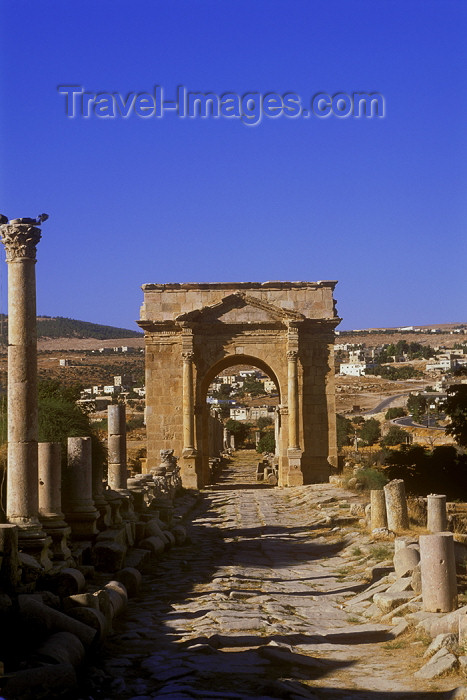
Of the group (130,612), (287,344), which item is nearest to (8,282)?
(130,612)

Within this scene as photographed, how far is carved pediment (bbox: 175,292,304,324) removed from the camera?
2794 centimetres

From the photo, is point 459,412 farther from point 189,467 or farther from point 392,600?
point 392,600

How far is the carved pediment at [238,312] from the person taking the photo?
1100 inches

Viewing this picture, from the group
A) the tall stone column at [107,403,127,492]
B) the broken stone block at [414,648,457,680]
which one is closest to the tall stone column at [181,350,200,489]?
the tall stone column at [107,403,127,492]

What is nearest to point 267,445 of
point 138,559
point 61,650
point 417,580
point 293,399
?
point 293,399

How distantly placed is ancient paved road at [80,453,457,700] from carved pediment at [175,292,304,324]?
13215 mm

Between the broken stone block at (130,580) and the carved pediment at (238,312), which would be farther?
the carved pediment at (238,312)

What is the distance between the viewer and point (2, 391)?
12.2 meters

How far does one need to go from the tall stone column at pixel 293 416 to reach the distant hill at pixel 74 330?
272 feet

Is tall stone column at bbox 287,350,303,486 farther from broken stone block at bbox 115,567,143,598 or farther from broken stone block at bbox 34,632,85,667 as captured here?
broken stone block at bbox 34,632,85,667

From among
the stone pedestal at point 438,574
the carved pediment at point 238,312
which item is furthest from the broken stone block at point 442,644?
the carved pediment at point 238,312

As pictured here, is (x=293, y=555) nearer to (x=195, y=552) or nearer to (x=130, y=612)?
(x=195, y=552)

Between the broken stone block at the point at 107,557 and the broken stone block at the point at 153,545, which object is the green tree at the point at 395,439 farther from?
the broken stone block at the point at 107,557

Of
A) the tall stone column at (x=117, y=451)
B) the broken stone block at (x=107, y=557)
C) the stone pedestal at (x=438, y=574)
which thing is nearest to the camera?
the stone pedestal at (x=438, y=574)
